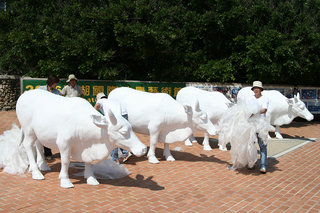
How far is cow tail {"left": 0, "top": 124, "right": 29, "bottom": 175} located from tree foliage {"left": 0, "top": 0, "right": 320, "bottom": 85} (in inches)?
248

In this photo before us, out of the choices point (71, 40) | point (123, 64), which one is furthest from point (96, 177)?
point (123, 64)

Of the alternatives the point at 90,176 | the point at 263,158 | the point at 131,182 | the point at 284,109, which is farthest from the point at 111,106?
the point at 284,109

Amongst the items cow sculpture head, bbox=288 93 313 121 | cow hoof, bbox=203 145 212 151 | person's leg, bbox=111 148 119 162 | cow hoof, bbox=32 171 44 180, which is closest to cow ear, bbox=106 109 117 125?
cow hoof, bbox=32 171 44 180

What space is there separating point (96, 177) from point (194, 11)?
10.8 metres

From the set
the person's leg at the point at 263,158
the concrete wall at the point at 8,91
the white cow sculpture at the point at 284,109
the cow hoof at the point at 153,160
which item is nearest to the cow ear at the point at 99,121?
the cow hoof at the point at 153,160

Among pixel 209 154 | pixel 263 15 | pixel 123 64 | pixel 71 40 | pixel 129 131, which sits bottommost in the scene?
pixel 209 154

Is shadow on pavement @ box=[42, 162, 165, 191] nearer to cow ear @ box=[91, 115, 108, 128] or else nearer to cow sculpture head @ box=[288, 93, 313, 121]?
cow ear @ box=[91, 115, 108, 128]

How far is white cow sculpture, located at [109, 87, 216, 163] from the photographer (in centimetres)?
687

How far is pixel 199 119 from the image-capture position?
6.86m

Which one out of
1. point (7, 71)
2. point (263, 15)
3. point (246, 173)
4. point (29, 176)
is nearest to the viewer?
point (29, 176)

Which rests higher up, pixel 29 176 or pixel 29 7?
pixel 29 7

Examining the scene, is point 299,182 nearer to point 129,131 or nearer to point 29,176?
point 129,131

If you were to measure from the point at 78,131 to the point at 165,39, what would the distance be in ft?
28.1

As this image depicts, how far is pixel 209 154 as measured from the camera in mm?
7918
